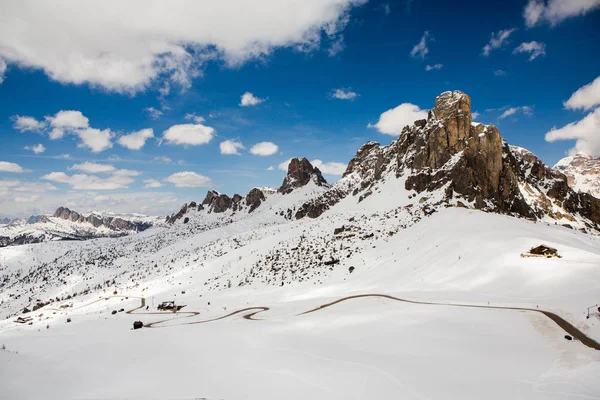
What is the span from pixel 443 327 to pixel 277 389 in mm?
11413

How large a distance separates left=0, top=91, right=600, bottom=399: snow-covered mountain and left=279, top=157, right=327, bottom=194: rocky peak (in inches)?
4445

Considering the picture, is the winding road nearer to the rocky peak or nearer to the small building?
the small building

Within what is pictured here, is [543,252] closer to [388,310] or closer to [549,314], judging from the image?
[549,314]

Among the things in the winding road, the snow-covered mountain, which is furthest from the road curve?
the snow-covered mountain

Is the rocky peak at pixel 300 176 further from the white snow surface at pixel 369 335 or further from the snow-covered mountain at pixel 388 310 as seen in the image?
the white snow surface at pixel 369 335

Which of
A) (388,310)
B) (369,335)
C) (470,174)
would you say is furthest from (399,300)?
(470,174)

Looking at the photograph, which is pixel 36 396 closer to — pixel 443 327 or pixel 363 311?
pixel 443 327

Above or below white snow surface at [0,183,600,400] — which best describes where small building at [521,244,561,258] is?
above

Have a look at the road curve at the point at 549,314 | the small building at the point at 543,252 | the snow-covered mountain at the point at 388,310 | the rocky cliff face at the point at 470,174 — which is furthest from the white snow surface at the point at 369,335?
the rocky cliff face at the point at 470,174

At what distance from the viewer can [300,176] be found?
621ft

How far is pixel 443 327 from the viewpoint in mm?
16375

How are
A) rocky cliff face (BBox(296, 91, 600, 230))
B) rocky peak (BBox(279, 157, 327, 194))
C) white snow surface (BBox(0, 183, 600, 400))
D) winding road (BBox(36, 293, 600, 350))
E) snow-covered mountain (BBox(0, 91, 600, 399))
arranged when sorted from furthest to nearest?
rocky peak (BBox(279, 157, 327, 194)) < rocky cliff face (BBox(296, 91, 600, 230)) < winding road (BBox(36, 293, 600, 350)) < snow-covered mountain (BBox(0, 91, 600, 399)) < white snow surface (BBox(0, 183, 600, 400))

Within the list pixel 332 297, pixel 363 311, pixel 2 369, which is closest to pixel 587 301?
pixel 363 311

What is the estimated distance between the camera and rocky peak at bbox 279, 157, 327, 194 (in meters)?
188
